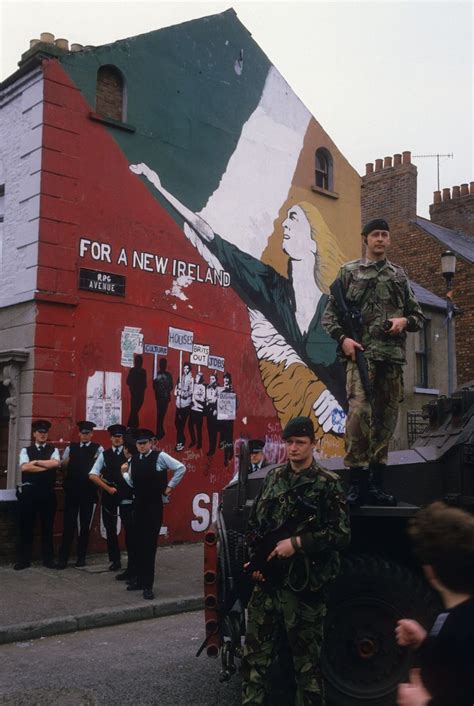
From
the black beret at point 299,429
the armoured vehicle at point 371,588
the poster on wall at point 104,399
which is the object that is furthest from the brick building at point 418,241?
the black beret at point 299,429

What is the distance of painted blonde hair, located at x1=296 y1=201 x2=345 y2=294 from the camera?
1540 centimetres

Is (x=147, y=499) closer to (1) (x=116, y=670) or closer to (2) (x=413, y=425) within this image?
(1) (x=116, y=670)

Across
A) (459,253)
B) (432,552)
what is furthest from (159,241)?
(459,253)

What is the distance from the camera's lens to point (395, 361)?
5.41 metres

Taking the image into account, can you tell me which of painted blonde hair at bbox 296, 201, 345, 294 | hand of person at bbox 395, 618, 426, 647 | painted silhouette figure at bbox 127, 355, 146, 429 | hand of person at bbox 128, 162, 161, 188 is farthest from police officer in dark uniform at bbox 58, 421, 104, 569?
hand of person at bbox 395, 618, 426, 647

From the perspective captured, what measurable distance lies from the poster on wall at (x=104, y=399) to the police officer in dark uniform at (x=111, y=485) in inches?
51.3

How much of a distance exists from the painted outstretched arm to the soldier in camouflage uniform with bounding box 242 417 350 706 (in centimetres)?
919

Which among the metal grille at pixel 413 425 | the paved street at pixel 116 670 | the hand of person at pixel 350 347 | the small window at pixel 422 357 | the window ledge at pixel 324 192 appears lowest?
the paved street at pixel 116 670

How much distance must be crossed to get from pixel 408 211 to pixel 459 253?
2476 millimetres

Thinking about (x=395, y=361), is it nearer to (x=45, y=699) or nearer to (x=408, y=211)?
(x=45, y=699)

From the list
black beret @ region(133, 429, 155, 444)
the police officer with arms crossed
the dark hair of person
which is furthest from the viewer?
black beret @ region(133, 429, 155, 444)

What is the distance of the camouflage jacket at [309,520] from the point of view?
164 inches

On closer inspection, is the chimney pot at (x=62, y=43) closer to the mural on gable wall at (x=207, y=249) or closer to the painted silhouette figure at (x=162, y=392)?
the mural on gable wall at (x=207, y=249)

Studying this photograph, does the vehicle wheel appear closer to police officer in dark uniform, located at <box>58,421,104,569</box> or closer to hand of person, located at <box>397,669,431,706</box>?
hand of person, located at <box>397,669,431,706</box>
